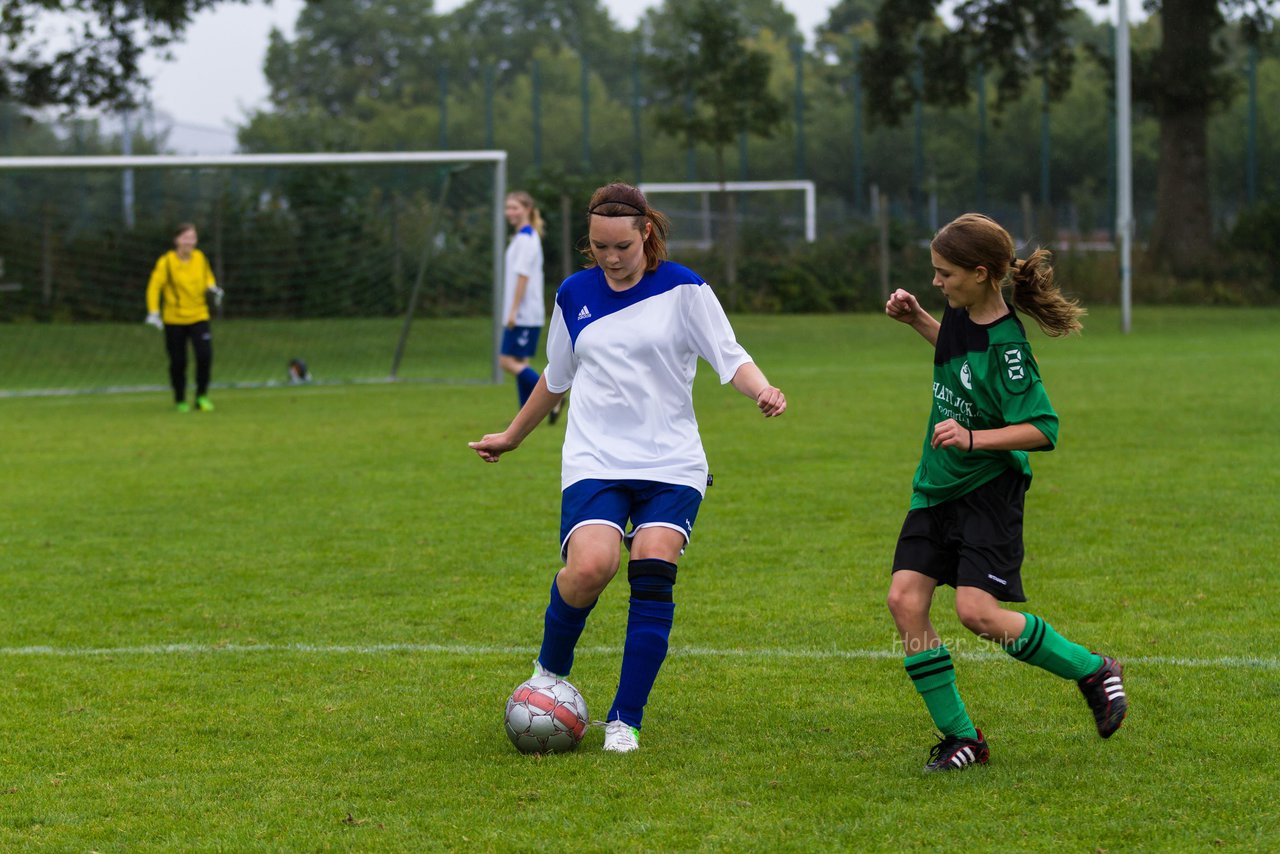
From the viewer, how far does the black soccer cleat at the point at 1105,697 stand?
171 inches

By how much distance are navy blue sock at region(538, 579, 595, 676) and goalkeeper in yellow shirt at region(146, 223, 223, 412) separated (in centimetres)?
1164

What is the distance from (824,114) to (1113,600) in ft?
152

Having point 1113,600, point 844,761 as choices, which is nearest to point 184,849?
point 844,761

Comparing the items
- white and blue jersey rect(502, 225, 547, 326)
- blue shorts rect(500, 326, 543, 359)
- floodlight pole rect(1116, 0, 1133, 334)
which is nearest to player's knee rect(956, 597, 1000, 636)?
white and blue jersey rect(502, 225, 547, 326)

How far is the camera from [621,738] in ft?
14.9

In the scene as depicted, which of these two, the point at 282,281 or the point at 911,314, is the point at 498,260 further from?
the point at 911,314

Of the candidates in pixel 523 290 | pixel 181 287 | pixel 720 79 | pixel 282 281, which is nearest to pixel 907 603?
pixel 523 290

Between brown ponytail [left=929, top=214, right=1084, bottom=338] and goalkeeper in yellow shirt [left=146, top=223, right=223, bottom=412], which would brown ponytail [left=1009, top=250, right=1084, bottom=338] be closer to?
brown ponytail [left=929, top=214, right=1084, bottom=338]

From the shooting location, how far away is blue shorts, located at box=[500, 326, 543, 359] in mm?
14242

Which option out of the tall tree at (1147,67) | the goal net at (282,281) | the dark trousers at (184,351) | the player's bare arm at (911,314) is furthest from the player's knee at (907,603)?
the tall tree at (1147,67)

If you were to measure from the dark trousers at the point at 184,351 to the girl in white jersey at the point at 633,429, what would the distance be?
38.8 ft

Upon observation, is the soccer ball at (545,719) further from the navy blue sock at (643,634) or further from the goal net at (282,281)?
the goal net at (282,281)

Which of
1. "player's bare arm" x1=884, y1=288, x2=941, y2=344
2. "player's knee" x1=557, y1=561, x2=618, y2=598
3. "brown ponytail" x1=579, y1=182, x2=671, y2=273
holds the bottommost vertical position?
"player's knee" x1=557, y1=561, x2=618, y2=598

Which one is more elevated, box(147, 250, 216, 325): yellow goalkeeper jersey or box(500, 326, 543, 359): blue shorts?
box(147, 250, 216, 325): yellow goalkeeper jersey
